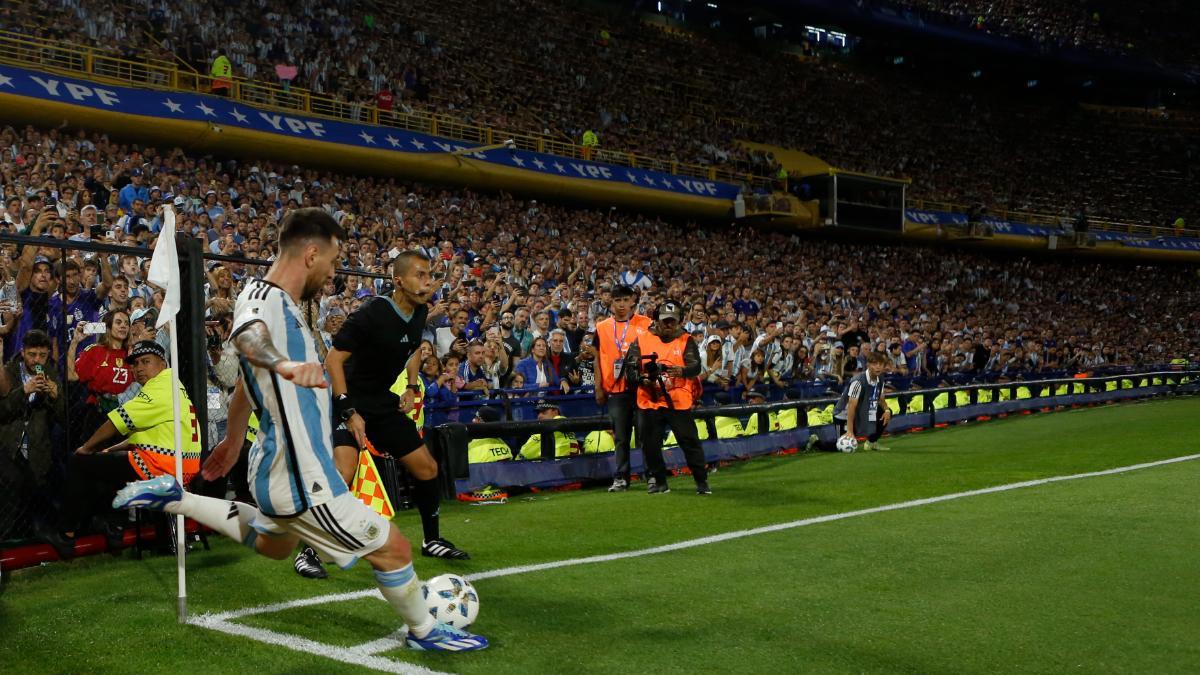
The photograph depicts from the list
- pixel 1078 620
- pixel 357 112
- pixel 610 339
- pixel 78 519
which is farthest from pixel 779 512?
pixel 357 112

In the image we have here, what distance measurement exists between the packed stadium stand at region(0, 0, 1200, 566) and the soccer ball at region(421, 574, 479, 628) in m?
3.61

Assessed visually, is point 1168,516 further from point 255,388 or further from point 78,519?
point 78,519

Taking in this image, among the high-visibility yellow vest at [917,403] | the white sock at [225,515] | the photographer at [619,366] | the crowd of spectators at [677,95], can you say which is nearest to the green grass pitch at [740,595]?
the white sock at [225,515]

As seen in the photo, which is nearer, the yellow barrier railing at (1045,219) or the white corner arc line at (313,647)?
the white corner arc line at (313,647)

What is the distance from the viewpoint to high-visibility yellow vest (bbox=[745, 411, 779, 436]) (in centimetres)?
1502

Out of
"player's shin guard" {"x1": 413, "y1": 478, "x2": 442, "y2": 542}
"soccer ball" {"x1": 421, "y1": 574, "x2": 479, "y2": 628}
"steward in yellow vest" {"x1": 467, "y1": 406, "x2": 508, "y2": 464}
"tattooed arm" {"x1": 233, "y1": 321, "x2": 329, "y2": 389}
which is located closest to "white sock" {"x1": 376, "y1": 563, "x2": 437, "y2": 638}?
"soccer ball" {"x1": 421, "y1": 574, "x2": 479, "y2": 628}

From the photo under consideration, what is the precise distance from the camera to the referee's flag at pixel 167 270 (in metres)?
5.61

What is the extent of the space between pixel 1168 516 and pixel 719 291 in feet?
55.1

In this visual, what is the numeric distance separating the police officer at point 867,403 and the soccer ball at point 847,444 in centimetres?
6

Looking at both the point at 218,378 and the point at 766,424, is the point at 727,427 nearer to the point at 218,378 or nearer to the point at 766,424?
the point at 766,424

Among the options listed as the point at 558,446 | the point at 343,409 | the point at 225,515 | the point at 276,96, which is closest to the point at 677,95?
the point at 276,96

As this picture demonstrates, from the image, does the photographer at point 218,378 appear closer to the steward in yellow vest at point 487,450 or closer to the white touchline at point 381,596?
the steward in yellow vest at point 487,450

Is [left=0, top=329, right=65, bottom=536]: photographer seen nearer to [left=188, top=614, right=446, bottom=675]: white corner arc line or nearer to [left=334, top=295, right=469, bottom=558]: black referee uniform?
[left=334, top=295, right=469, bottom=558]: black referee uniform

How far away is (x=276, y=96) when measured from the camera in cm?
2459
